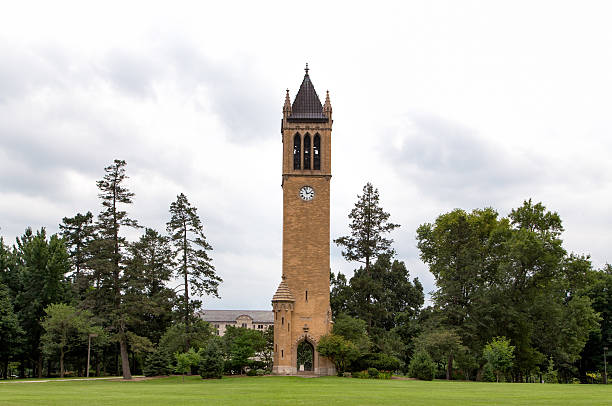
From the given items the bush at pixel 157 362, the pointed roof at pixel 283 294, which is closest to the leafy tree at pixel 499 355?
the pointed roof at pixel 283 294

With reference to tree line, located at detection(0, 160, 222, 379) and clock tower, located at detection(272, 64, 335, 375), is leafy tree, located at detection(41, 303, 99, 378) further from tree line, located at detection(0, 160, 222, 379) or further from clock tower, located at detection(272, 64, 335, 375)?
clock tower, located at detection(272, 64, 335, 375)

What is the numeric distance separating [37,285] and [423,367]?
116ft

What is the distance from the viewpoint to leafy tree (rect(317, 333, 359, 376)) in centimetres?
5019

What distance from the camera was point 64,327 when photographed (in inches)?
1980

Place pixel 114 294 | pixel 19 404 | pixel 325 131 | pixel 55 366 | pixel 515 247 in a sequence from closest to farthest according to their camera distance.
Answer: pixel 19 404, pixel 114 294, pixel 515 247, pixel 325 131, pixel 55 366

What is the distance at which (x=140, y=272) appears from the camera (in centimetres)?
4800

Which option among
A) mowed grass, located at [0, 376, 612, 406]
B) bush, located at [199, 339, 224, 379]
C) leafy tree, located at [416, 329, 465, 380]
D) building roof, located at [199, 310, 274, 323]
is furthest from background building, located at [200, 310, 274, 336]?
mowed grass, located at [0, 376, 612, 406]

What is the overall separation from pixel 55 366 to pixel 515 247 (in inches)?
2020

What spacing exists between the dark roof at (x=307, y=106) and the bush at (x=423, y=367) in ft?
77.1

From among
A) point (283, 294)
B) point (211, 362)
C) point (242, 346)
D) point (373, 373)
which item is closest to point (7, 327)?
point (211, 362)

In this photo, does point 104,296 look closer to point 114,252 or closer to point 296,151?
point 114,252

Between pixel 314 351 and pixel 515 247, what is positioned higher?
pixel 515 247

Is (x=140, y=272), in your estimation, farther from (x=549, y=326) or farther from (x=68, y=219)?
(x=549, y=326)

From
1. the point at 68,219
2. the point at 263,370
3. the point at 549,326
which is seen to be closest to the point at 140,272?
the point at 263,370
